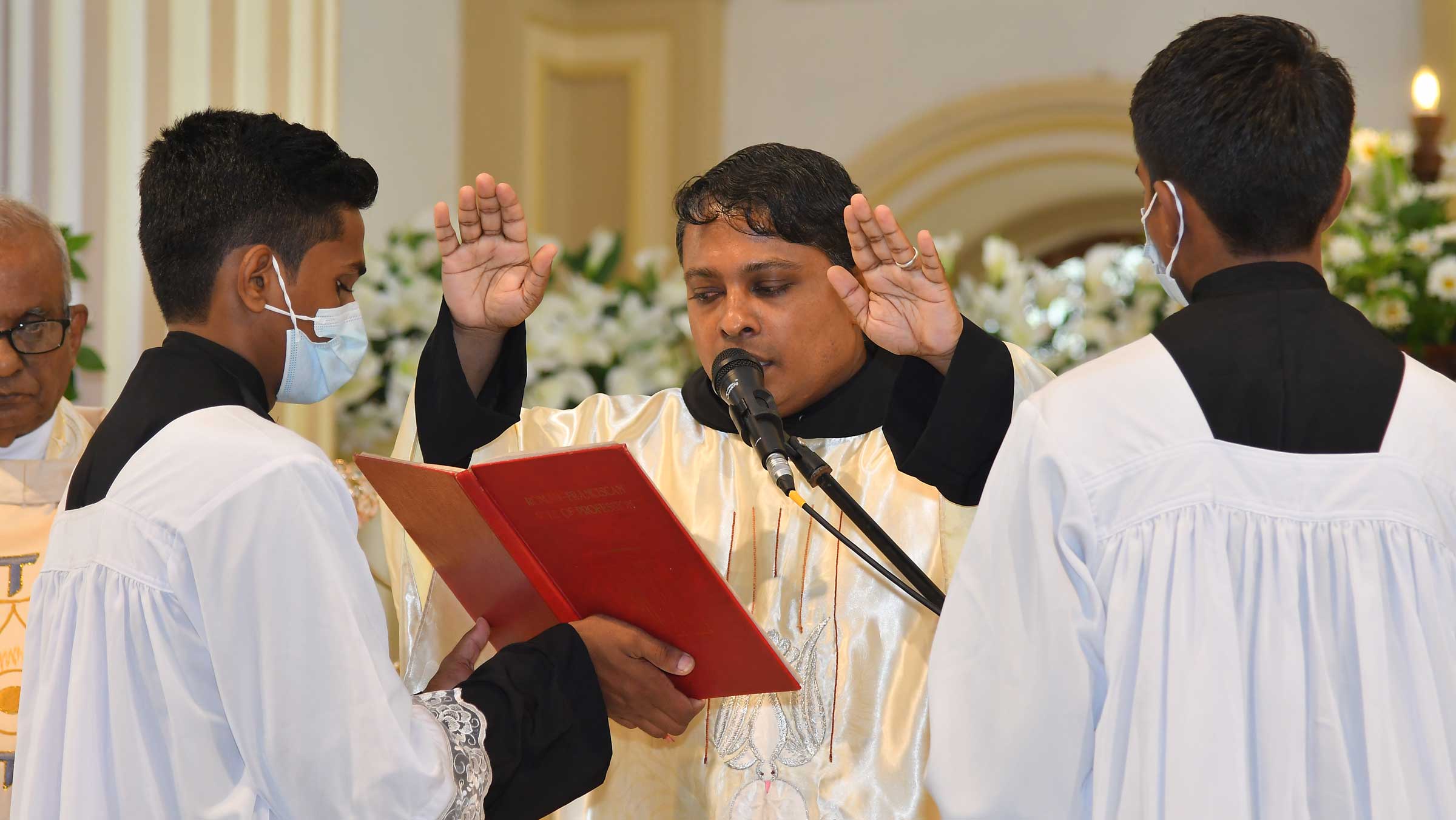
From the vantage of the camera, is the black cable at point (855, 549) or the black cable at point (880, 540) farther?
the black cable at point (880, 540)

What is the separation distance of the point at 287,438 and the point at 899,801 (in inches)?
51.6

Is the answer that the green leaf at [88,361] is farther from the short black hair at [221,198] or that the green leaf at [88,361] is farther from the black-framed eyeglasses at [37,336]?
the short black hair at [221,198]

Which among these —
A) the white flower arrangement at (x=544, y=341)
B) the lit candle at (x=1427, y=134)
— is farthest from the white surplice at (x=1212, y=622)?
the lit candle at (x=1427, y=134)

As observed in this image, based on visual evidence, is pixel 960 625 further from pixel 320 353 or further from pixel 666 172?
pixel 666 172

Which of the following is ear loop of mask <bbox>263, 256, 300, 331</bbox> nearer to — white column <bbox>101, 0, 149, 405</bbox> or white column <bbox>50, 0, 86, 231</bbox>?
white column <bbox>101, 0, 149, 405</bbox>

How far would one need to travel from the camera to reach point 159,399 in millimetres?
2053

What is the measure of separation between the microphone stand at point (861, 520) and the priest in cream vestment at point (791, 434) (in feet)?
0.79

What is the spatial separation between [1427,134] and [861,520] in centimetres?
336

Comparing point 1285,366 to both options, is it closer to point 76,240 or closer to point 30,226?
point 30,226

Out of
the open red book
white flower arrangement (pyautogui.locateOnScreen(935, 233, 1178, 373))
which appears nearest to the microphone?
the open red book

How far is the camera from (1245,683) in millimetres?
1811

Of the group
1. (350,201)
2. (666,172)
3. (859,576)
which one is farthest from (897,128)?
(350,201)

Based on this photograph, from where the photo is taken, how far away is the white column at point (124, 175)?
3.80 m

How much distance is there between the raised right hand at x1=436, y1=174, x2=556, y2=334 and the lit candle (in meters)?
3.29
